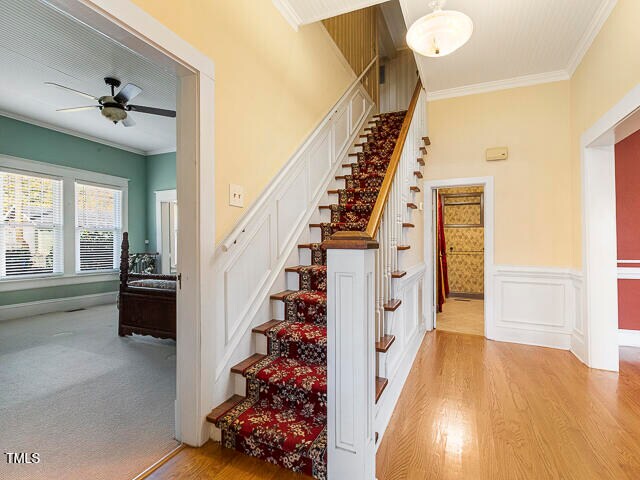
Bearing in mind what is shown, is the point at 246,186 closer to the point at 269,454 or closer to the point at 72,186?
the point at 269,454

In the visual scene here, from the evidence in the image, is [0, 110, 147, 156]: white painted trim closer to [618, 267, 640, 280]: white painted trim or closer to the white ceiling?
the white ceiling

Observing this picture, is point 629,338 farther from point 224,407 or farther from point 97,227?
point 97,227

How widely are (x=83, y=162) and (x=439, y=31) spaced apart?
20.5ft

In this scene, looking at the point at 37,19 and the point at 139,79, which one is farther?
the point at 139,79

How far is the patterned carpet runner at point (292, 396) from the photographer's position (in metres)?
1.61

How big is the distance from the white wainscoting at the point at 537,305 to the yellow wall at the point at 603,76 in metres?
0.32

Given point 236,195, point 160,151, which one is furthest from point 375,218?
point 160,151

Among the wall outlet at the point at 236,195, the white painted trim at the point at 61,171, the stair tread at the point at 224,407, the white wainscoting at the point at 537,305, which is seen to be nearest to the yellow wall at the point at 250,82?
the wall outlet at the point at 236,195

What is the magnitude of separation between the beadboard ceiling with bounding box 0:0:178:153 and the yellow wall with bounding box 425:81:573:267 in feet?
11.9

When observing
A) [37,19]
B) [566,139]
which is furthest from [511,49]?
[37,19]

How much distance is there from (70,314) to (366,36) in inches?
261

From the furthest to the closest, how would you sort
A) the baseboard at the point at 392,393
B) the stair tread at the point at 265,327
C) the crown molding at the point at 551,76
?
the crown molding at the point at 551,76 → the stair tread at the point at 265,327 → the baseboard at the point at 392,393

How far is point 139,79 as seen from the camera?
3.85 meters

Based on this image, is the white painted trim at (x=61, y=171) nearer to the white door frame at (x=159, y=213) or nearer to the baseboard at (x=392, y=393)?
the white door frame at (x=159, y=213)
